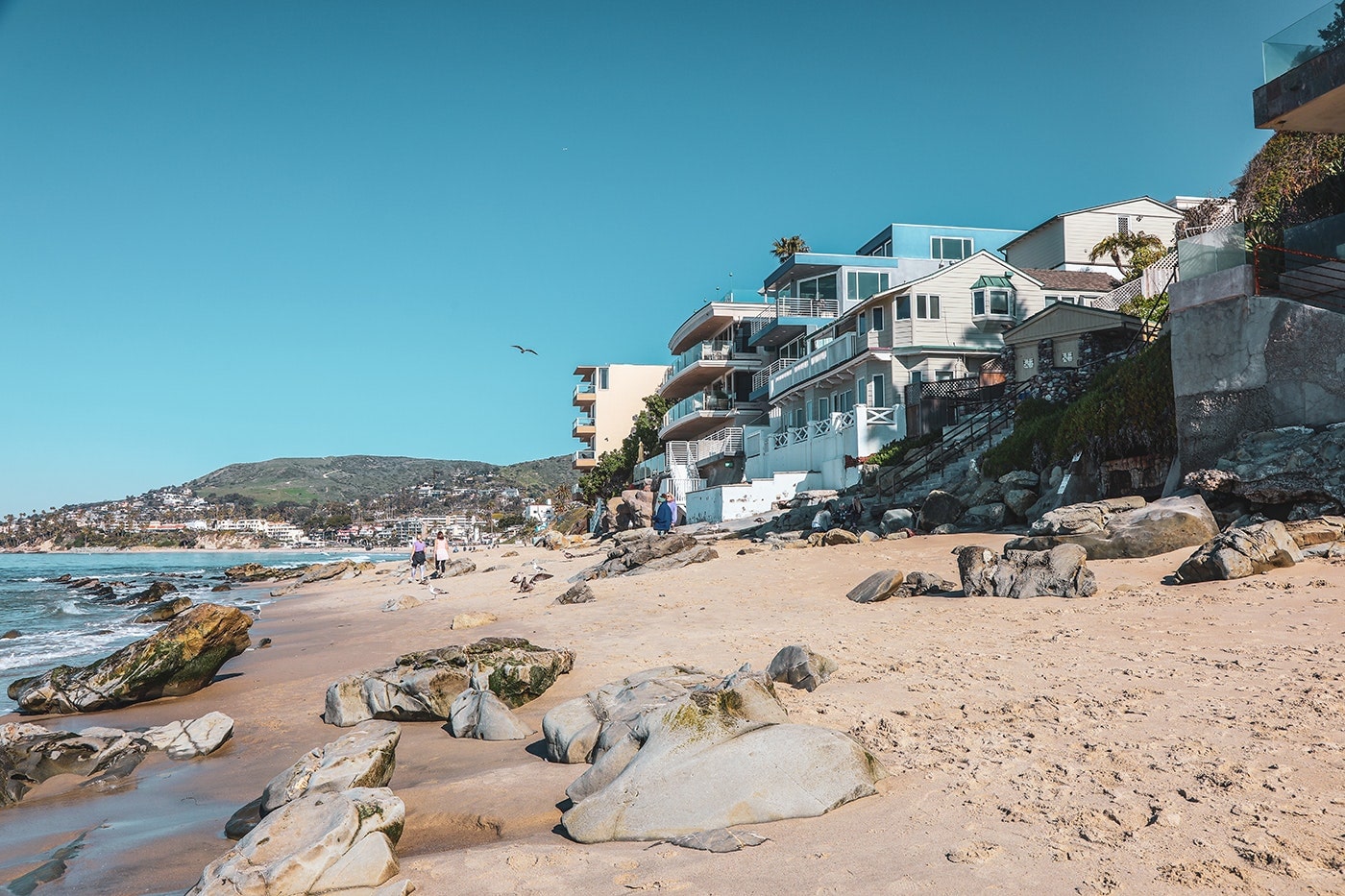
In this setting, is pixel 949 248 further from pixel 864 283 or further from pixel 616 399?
pixel 616 399

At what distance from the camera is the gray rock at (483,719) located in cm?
749

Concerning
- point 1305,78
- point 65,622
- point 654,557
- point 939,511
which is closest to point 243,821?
point 654,557

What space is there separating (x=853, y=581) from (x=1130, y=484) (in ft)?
21.1

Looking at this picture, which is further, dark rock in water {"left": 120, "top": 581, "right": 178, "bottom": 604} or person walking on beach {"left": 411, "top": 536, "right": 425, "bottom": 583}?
dark rock in water {"left": 120, "top": 581, "right": 178, "bottom": 604}

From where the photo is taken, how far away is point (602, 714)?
22.5ft

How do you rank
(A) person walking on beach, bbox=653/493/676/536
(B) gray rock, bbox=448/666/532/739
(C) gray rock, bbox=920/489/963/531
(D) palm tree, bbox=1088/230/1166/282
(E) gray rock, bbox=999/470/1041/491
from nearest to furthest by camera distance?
(B) gray rock, bbox=448/666/532/739 → (E) gray rock, bbox=999/470/1041/491 → (C) gray rock, bbox=920/489/963/531 → (A) person walking on beach, bbox=653/493/676/536 → (D) palm tree, bbox=1088/230/1166/282

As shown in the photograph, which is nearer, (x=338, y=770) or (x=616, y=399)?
(x=338, y=770)

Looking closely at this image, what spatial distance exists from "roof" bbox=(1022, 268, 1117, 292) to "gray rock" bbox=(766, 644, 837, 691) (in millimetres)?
34324

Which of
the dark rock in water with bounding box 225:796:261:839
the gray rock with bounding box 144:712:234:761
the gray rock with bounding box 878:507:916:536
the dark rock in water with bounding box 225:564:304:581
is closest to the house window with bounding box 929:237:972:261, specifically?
the gray rock with bounding box 878:507:916:536

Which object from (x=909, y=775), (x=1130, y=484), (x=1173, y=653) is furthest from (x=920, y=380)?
(x=909, y=775)

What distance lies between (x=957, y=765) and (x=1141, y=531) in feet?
27.1

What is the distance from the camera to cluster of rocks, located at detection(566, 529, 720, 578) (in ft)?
63.4

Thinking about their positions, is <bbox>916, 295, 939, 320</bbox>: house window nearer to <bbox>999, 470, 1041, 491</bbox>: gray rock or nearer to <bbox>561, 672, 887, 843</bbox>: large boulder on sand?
<bbox>999, 470, 1041, 491</bbox>: gray rock

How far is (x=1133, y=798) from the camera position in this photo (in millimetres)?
4465
